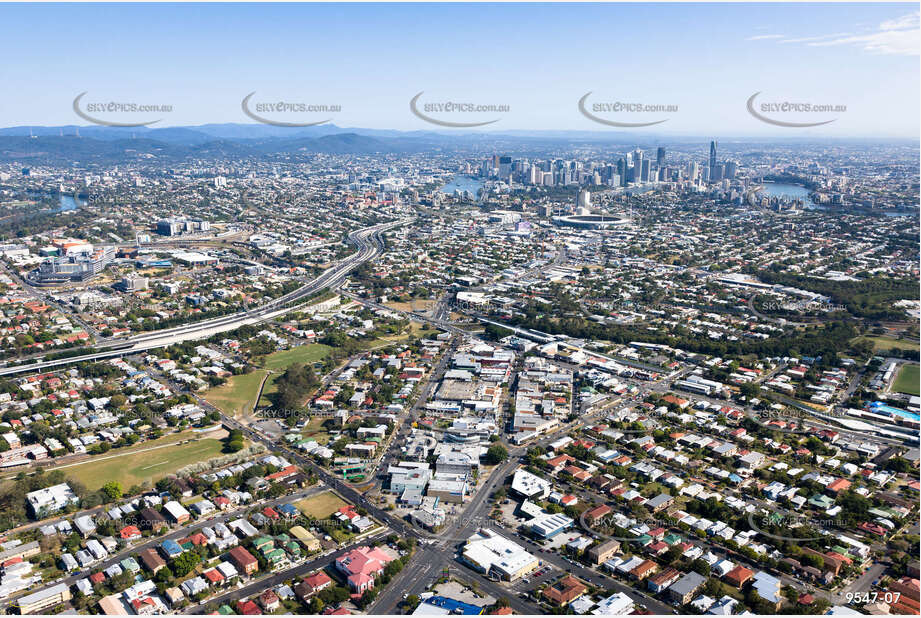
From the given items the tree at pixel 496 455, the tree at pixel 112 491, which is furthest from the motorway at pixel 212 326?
the tree at pixel 496 455

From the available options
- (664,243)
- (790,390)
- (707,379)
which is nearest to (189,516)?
(707,379)

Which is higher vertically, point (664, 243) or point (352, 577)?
point (664, 243)

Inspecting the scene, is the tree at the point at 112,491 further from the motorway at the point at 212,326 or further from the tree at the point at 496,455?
the motorway at the point at 212,326

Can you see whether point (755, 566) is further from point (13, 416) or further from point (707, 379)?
point (13, 416)

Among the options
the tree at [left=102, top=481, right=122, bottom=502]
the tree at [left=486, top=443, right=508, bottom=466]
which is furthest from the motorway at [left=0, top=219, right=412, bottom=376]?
the tree at [left=486, top=443, right=508, bottom=466]

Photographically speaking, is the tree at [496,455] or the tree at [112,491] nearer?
the tree at [112,491]

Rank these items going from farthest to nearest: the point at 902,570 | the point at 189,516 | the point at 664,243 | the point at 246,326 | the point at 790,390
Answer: the point at 664,243 → the point at 246,326 → the point at 790,390 → the point at 189,516 → the point at 902,570

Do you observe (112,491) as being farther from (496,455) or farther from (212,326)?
(212,326)
